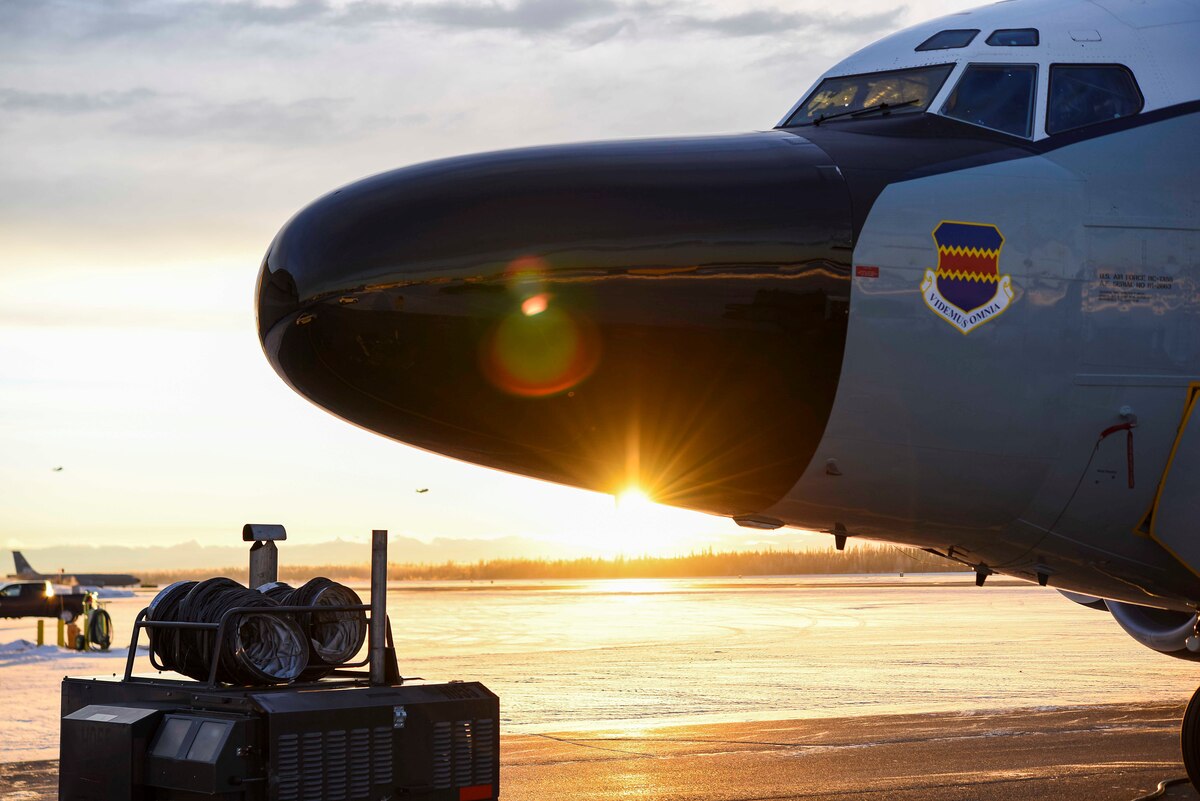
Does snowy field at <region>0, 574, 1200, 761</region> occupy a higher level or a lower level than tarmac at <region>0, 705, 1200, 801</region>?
lower

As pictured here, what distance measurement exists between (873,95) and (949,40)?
0.50 metres

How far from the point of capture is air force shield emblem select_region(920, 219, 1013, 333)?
6.35 meters

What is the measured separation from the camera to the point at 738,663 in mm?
25234

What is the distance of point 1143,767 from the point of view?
43.6ft

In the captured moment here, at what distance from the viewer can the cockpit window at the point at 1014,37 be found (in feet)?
24.0

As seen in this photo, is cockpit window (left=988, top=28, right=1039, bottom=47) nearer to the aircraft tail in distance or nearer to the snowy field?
the snowy field

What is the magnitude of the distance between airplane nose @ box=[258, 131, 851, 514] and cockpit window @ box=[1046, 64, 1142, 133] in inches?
56.5

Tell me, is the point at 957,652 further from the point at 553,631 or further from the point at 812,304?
the point at 812,304

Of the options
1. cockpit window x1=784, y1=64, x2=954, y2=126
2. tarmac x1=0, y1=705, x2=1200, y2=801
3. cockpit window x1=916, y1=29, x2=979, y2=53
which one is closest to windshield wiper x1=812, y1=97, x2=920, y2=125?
cockpit window x1=784, y1=64, x2=954, y2=126

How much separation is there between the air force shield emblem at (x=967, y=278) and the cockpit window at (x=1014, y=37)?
1.39 metres

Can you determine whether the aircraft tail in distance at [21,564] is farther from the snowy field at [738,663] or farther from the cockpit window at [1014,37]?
the cockpit window at [1014,37]

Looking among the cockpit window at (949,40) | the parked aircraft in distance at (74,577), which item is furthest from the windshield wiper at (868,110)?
the parked aircraft in distance at (74,577)

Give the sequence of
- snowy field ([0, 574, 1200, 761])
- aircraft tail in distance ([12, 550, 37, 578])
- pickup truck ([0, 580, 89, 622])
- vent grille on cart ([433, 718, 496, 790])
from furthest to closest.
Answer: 1. aircraft tail in distance ([12, 550, 37, 578])
2. pickup truck ([0, 580, 89, 622])
3. snowy field ([0, 574, 1200, 761])
4. vent grille on cart ([433, 718, 496, 790])

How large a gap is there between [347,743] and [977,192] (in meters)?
3.96
